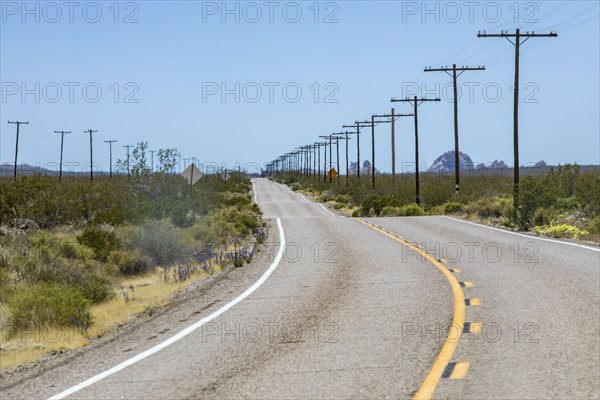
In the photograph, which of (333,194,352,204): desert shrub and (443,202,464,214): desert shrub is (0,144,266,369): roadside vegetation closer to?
(443,202,464,214): desert shrub

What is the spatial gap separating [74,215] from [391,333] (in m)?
24.2

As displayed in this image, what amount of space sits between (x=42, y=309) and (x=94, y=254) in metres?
8.59

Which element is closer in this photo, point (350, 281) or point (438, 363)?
point (438, 363)

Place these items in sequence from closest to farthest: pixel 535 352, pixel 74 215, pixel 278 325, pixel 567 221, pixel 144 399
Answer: pixel 144 399
pixel 535 352
pixel 278 325
pixel 567 221
pixel 74 215

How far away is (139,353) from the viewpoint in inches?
321

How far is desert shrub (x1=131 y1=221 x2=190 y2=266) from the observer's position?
1952cm

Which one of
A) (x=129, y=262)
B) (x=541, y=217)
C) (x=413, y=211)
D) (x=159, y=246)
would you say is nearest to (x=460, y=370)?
(x=129, y=262)

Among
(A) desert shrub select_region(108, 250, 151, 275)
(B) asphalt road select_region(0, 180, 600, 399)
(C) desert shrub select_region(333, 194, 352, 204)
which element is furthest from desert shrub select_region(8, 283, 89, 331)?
(C) desert shrub select_region(333, 194, 352, 204)

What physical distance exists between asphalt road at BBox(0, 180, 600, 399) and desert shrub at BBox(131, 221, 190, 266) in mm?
4477

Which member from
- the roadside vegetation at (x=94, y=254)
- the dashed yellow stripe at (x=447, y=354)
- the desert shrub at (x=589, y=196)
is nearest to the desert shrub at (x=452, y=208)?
the desert shrub at (x=589, y=196)

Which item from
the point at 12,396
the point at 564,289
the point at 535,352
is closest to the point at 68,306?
the point at 12,396

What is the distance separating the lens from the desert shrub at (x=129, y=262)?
18.2 m

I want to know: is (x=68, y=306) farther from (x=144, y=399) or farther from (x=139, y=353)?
(x=144, y=399)

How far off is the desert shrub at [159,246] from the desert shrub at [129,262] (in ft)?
1.77
